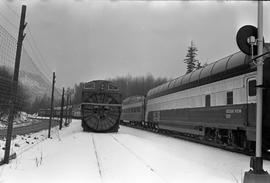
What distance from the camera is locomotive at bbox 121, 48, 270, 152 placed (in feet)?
40.3

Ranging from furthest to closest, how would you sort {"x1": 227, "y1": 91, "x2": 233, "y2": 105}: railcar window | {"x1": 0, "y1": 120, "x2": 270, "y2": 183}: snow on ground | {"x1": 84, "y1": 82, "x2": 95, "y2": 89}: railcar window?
1. {"x1": 84, "y1": 82, "x2": 95, "y2": 89}: railcar window
2. {"x1": 227, "y1": 91, "x2": 233, "y2": 105}: railcar window
3. {"x1": 0, "y1": 120, "x2": 270, "y2": 183}: snow on ground

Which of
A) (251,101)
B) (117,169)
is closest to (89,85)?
(251,101)

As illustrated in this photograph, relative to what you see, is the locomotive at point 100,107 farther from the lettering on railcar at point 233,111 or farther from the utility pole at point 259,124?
the utility pole at point 259,124

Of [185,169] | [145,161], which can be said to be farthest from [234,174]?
[145,161]

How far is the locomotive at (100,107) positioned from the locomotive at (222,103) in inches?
159

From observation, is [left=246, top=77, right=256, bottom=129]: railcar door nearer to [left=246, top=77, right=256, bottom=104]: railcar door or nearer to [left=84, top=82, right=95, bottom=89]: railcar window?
[left=246, top=77, right=256, bottom=104]: railcar door

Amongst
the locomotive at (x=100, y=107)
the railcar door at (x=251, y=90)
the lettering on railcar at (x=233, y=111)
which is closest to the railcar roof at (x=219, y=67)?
the railcar door at (x=251, y=90)

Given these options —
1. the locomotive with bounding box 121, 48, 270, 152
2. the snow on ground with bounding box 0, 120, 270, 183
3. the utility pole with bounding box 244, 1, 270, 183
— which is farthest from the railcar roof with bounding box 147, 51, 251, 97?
the utility pole with bounding box 244, 1, 270, 183

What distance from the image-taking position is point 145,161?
35.6 feet

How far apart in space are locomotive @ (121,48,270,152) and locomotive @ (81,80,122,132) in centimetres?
403

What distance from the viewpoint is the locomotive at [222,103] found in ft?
40.3

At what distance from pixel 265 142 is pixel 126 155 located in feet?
15.3

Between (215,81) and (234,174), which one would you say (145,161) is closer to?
(234,174)

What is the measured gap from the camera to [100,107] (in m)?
25.4
